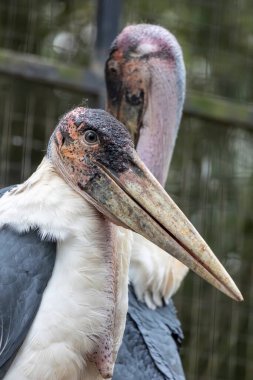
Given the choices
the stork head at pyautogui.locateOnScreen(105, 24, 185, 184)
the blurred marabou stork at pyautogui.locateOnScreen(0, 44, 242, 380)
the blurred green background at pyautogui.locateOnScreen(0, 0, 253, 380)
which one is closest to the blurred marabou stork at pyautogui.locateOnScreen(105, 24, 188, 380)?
the stork head at pyautogui.locateOnScreen(105, 24, 185, 184)

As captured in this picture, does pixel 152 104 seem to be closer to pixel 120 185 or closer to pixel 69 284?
pixel 120 185

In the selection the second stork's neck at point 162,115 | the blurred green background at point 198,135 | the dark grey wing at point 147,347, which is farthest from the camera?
the blurred green background at point 198,135

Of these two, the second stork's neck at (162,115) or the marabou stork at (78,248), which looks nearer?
the marabou stork at (78,248)

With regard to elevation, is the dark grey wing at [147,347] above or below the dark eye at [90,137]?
below

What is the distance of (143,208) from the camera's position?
2.55 m

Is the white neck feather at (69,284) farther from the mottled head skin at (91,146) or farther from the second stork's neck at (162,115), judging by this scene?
the second stork's neck at (162,115)

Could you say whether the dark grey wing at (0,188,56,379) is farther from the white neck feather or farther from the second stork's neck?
the second stork's neck

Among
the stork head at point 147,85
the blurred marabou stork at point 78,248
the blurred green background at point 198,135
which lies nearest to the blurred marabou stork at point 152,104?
the stork head at point 147,85

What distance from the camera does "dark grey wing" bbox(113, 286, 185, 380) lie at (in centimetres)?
309

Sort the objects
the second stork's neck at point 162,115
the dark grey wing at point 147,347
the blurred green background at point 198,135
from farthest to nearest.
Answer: the blurred green background at point 198,135
the second stork's neck at point 162,115
the dark grey wing at point 147,347

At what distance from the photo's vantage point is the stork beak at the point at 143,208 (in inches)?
99.0

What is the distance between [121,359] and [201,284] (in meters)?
1.89

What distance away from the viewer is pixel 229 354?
4.99m

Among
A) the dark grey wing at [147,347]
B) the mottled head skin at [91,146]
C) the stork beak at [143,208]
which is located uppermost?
the mottled head skin at [91,146]
